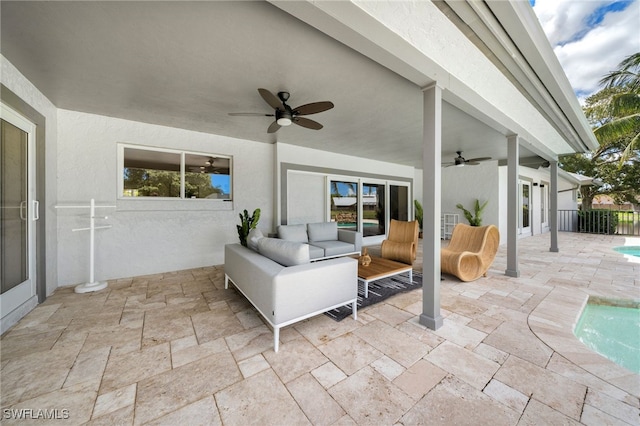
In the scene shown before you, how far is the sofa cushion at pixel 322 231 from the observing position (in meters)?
5.05

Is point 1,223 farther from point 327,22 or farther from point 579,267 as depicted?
point 579,267

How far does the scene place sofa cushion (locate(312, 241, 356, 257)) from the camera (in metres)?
4.52

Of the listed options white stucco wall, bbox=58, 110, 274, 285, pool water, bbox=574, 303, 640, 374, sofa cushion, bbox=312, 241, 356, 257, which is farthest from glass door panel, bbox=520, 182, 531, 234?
white stucco wall, bbox=58, 110, 274, 285

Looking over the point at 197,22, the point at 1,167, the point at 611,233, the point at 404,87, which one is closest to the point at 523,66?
the point at 404,87

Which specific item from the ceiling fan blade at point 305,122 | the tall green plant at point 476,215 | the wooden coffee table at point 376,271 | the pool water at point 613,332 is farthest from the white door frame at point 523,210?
the ceiling fan blade at point 305,122

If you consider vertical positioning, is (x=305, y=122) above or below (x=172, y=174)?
above

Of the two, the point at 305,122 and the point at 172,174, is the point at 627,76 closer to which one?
the point at 305,122

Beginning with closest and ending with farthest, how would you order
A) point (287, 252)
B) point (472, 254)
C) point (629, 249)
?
point (287, 252) < point (472, 254) < point (629, 249)

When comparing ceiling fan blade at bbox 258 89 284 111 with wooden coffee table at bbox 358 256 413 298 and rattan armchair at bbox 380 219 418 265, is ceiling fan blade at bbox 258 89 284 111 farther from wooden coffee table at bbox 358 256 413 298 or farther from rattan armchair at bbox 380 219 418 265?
rattan armchair at bbox 380 219 418 265

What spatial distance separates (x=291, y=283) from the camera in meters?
2.07

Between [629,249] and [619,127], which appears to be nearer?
[629,249]

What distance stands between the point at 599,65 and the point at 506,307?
10.2 metres

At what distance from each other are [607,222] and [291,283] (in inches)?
551

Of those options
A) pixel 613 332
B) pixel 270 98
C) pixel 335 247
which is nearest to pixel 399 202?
pixel 335 247
